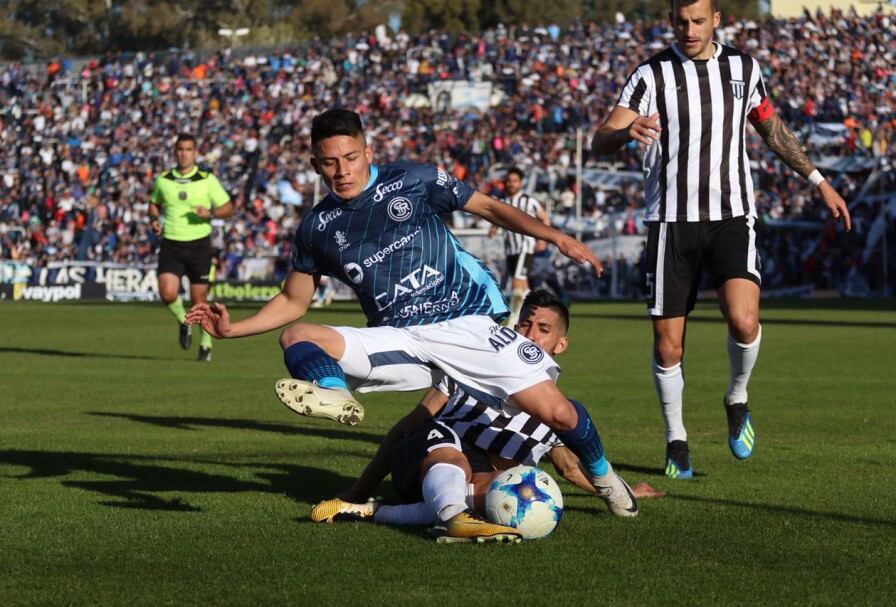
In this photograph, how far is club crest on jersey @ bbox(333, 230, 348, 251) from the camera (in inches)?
241

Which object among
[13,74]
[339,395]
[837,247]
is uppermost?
[13,74]

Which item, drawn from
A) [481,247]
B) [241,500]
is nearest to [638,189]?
[481,247]

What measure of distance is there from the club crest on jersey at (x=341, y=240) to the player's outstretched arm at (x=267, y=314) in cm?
33

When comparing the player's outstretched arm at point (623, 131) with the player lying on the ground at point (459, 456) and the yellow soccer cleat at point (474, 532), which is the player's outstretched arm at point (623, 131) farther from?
the yellow soccer cleat at point (474, 532)

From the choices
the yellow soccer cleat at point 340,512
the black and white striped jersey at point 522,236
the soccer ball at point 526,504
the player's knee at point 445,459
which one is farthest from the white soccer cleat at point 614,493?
A: the black and white striped jersey at point 522,236

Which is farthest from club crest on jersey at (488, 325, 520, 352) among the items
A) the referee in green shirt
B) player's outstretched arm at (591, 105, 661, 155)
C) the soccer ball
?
the referee in green shirt

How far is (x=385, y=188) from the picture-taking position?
6.18 meters

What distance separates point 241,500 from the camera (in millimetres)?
6645

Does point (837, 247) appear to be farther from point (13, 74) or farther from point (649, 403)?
point (13, 74)

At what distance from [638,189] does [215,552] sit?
3464 centimetres

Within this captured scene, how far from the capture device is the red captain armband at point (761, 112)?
762 cm

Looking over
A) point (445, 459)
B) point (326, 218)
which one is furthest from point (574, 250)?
point (326, 218)

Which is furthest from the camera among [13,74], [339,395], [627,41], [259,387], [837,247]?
[13,74]

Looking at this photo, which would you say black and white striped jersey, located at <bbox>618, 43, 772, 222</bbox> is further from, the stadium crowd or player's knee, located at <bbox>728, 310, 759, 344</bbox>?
the stadium crowd
